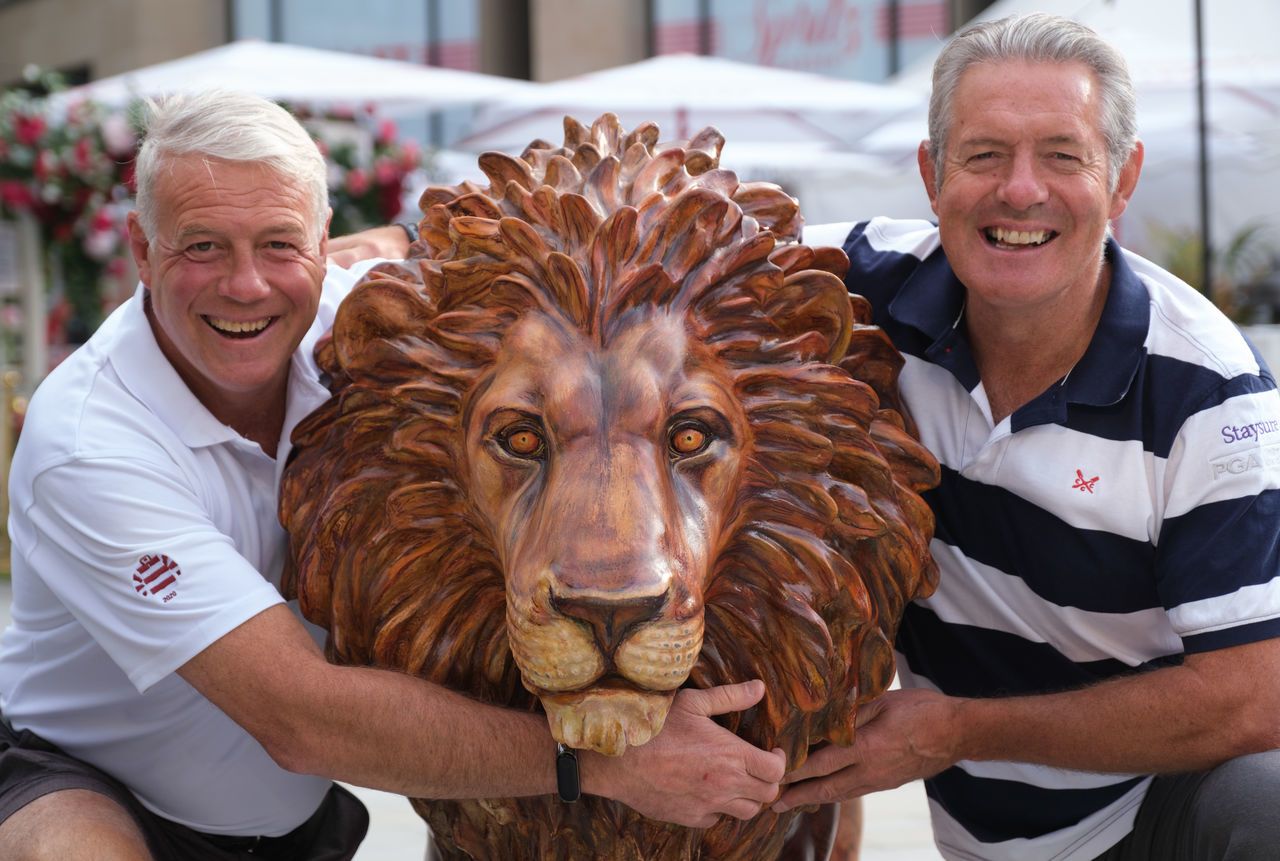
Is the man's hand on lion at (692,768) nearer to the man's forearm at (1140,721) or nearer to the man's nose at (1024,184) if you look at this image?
the man's forearm at (1140,721)

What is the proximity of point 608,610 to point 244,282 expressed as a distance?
85 cm

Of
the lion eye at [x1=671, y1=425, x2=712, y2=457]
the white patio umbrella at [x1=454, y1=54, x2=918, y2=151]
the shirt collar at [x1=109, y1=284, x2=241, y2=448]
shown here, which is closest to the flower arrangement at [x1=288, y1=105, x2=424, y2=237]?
the white patio umbrella at [x1=454, y1=54, x2=918, y2=151]

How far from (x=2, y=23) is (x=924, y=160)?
19243mm

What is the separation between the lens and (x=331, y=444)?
1.85 m

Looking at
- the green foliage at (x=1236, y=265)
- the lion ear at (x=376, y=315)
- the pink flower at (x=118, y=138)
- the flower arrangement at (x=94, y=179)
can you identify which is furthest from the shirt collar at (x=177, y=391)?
the green foliage at (x=1236, y=265)

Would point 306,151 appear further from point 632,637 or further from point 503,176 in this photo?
point 632,637

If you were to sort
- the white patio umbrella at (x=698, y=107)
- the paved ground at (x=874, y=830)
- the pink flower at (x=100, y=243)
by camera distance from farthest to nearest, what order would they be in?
the white patio umbrella at (x=698, y=107)
the pink flower at (x=100, y=243)
the paved ground at (x=874, y=830)

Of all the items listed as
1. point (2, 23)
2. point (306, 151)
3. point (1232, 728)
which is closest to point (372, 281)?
point (306, 151)

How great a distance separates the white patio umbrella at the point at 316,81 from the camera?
25.8 feet

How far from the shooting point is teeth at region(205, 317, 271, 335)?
2.04 metres

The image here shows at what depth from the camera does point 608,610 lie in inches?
57.2

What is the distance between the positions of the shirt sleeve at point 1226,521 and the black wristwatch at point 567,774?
35.9 inches

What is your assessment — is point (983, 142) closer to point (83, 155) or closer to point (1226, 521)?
point (1226, 521)

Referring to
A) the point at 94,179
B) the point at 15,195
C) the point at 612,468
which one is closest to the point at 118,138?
the point at 94,179
